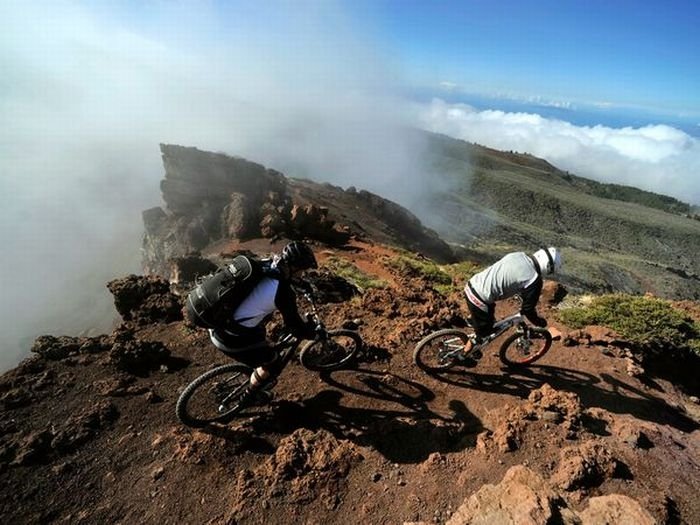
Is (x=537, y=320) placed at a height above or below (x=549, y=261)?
below

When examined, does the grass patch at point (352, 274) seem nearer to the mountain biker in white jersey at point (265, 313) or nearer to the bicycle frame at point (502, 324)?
the bicycle frame at point (502, 324)

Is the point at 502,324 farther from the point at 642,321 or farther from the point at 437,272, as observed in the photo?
A: the point at 437,272

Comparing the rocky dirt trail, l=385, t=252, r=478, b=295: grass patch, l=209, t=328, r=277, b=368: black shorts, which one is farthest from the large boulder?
l=385, t=252, r=478, b=295: grass patch

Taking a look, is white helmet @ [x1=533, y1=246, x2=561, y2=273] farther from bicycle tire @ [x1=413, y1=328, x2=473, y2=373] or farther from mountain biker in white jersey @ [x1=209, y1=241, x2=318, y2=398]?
mountain biker in white jersey @ [x1=209, y1=241, x2=318, y2=398]

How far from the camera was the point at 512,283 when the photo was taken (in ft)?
21.1

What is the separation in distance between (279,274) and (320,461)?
8.43ft

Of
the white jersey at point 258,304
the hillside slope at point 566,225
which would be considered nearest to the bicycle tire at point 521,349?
the white jersey at point 258,304

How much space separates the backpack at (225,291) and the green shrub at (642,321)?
7.97 meters

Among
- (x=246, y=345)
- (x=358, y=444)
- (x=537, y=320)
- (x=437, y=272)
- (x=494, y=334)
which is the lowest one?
(x=437, y=272)

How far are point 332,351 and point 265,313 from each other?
2.32 meters

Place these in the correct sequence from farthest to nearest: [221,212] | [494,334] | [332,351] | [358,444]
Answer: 1. [221,212]
2. [332,351]
3. [494,334]
4. [358,444]

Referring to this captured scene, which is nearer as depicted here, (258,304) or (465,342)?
(258,304)

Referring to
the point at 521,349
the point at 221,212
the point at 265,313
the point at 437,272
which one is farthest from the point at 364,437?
the point at 221,212

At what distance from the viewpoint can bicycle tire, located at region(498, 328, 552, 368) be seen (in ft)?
24.9
